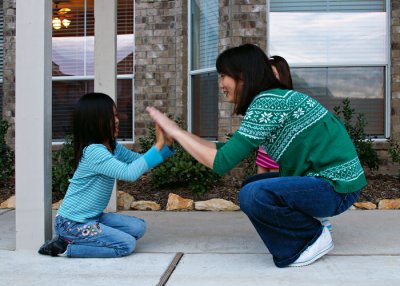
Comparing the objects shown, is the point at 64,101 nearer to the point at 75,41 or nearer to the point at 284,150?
the point at 75,41

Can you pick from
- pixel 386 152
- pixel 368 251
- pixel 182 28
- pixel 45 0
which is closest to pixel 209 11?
pixel 182 28

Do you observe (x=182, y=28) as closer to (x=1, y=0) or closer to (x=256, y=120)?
(x=1, y=0)

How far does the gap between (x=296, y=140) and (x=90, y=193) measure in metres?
1.39

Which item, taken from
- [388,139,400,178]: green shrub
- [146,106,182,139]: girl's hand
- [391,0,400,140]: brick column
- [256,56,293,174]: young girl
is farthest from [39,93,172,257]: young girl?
[391,0,400,140]: brick column

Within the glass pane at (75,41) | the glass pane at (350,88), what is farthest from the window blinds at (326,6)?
the glass pane at (75,41)

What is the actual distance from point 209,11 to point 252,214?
5.38 m

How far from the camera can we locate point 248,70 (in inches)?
116

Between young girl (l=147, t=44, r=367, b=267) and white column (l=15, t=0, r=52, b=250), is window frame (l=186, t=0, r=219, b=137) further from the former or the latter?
young girl (l=147, t=44, r=367, b=267)

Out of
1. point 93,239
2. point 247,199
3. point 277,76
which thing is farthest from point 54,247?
point 277,76

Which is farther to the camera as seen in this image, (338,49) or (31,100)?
(338,49)

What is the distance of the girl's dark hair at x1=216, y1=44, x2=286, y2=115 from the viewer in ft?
9.70

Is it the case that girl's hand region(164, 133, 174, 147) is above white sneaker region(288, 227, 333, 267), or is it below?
above

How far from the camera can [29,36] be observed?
350 cm

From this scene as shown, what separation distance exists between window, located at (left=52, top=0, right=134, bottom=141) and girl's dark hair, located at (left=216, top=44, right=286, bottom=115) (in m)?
5.86
